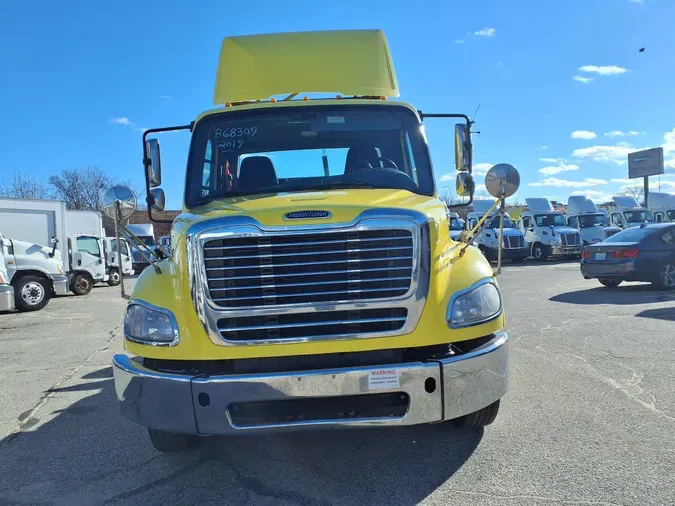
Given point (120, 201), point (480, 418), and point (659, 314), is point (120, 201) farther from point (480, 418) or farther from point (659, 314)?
point (659, 314)

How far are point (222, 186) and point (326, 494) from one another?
2465mm

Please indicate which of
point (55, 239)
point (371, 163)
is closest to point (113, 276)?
point (55, 239)

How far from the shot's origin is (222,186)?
445 centimetres

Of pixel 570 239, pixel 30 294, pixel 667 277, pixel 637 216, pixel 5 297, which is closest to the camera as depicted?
pixel 5 297

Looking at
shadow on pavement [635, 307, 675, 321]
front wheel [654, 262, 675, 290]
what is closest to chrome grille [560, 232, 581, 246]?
front wheel [654, 262, 675, 290]

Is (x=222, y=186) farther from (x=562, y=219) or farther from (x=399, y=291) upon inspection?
(x=562, y=219)

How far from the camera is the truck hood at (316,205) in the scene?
3.34m

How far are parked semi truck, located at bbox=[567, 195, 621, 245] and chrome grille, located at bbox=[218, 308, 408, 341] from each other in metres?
A: 24.9

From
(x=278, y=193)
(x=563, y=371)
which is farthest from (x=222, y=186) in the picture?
(x=563, y=371)

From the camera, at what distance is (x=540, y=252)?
2531cm

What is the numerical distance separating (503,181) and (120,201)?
9.46ft

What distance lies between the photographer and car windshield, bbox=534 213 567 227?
25859 millimetres

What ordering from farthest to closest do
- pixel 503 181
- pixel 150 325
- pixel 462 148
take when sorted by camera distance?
pixel 462 148 → pixel 503 181 → pixel 150 325

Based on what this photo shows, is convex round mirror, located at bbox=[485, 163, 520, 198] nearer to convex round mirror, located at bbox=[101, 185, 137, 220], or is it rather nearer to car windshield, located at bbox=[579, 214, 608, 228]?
convex round mirror, located at bbox=[101, 185, 137, 220]
